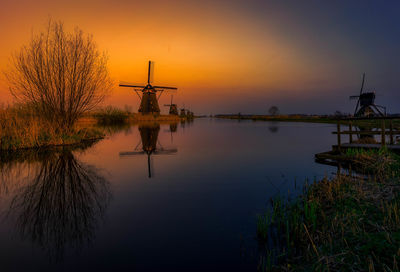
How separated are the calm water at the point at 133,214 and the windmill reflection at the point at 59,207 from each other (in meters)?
0.02

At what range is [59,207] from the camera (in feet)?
18.2

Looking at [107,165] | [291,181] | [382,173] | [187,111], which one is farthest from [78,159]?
[187,111]

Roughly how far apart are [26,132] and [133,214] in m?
13.2

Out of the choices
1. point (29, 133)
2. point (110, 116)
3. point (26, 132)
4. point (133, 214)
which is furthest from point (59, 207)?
point (110, 116)

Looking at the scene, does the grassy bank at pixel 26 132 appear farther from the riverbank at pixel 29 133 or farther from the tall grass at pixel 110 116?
the tall grass at pixel 110 116

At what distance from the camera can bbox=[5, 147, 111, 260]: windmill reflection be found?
13.7 feet

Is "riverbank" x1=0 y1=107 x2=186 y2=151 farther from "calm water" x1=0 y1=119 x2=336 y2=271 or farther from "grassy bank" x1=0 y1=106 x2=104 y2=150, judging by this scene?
"calm water" x1=0 y1=119 x2=336 y2=271

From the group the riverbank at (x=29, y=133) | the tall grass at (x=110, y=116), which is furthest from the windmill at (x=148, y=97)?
the riverbank at (x=29, y=133)

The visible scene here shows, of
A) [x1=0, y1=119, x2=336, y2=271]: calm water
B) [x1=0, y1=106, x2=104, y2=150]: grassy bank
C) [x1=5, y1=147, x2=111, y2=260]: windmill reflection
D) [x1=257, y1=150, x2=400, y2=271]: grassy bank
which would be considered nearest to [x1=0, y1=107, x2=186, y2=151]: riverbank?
[x1=0, y1=106, x2=104, y2=150]: grassy bank

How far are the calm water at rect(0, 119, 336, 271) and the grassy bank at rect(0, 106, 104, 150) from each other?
3573 mm

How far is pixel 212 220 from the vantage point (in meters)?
5.04

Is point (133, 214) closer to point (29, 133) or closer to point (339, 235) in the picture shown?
point (339, 235)

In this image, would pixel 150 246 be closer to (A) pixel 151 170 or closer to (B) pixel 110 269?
(B) pixel 110 269

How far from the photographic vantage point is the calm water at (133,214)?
3648mm
